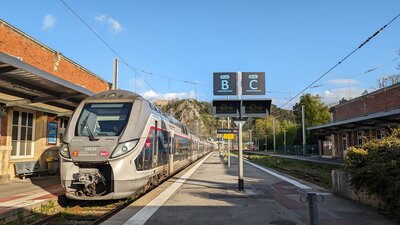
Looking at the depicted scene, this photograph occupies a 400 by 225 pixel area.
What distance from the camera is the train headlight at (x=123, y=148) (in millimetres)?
9953

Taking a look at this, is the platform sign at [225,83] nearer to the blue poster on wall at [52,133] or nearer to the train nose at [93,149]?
the train nose at [93,149]

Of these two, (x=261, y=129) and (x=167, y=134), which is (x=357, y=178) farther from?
(x=261, y=129)

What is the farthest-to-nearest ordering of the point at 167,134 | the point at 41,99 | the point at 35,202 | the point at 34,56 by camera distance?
the point at 34,56, the point at 167,134, the point at 41,99, the point at 35,202

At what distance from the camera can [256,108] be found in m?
12.9

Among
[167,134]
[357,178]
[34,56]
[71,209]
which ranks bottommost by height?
[71,209]

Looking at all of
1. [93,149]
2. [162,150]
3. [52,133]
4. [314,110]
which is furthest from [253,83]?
[314,110]

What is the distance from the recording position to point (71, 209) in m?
10.2

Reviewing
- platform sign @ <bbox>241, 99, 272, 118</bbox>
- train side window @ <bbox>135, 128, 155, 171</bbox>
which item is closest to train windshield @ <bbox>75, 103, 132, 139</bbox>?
train side window @ <bbox>135, 128, 155, 171</bbox>

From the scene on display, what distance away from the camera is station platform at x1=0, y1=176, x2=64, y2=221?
8.73 metres

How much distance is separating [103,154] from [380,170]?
6.65m

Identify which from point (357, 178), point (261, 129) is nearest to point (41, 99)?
point (357, 178)

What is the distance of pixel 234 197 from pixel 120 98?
14.7 feet

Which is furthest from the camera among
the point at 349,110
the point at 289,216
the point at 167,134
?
the point at 349,110

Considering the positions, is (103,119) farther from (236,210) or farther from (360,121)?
(360,121)
